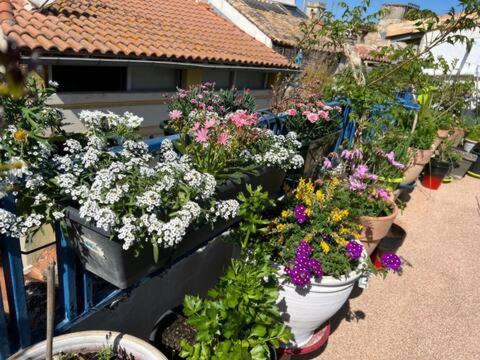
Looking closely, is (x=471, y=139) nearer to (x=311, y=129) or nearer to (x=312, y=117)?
(x=311, y=129)

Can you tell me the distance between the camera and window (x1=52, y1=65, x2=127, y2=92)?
817 centimetres

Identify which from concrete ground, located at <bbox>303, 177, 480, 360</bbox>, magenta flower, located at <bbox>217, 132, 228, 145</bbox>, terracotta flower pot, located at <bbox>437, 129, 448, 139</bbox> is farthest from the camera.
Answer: terracotta flower pot, located at <bbox>437, 129, 448, 139</bbox>

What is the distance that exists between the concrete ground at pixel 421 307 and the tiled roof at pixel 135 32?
18.3 ft

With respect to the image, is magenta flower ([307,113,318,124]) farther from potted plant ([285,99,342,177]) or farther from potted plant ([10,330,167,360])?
potted plant ([10,330,167,360])

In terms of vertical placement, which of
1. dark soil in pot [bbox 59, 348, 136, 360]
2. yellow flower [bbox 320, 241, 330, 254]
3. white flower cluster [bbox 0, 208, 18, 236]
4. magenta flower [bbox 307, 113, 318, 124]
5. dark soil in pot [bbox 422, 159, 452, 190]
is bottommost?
dark soil in pot [bbox 422, 159, 452, 190]

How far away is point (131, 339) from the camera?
1.52 m

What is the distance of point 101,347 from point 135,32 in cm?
901

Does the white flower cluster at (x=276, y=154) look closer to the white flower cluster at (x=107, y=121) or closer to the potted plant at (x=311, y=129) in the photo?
the potted plant at (x=311, y=129)

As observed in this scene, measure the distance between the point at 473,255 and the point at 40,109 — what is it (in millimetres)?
4590

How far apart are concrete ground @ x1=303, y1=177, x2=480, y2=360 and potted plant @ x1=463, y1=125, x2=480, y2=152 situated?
3347 millimetres

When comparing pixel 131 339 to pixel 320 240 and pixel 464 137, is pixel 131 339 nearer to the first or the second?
pixel 320 240

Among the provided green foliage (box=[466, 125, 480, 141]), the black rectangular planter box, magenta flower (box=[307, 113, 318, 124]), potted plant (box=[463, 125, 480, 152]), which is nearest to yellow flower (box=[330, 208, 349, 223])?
magenta flower (box=[307, 113, 318, 124])

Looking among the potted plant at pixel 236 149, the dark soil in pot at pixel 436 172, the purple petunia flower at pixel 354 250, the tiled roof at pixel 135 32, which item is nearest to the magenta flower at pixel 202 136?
the potted plant at pixel 236 149

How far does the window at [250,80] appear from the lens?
42.7 feet
